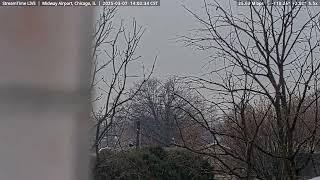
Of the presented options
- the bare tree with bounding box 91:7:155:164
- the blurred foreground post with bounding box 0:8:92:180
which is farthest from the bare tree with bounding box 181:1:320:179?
the blurred foreground post with bounding box 0:8:92:180

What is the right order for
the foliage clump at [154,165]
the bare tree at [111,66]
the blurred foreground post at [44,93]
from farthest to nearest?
1. the foliage clump at [154,165]
2. the bare tree at [111,66]
3. the blurred foreground post at [44,93]

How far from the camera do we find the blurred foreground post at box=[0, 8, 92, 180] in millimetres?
809

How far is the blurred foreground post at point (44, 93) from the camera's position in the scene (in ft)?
2.65

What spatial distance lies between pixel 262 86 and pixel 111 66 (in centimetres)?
58

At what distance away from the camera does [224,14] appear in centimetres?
116

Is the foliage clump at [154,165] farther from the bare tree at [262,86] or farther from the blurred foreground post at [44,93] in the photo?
the blurred foreground post at [44,93]

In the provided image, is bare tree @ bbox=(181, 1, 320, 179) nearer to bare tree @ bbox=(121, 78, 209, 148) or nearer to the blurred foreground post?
bare tree @ bbox=(121, 78, 209, 148)

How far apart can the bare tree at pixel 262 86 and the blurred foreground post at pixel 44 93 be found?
0.46 metres

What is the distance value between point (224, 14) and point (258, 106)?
1.34ft

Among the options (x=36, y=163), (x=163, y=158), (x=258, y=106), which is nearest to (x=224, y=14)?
(x=258, y=106)

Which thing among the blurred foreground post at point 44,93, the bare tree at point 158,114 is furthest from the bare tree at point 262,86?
the blurred foreground post at point 44,93

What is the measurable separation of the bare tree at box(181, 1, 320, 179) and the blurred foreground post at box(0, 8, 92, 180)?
0.46 m

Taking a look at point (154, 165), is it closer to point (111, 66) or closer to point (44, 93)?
point (111, 66)

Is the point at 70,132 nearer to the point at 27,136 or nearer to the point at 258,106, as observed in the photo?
the point at 27,136
